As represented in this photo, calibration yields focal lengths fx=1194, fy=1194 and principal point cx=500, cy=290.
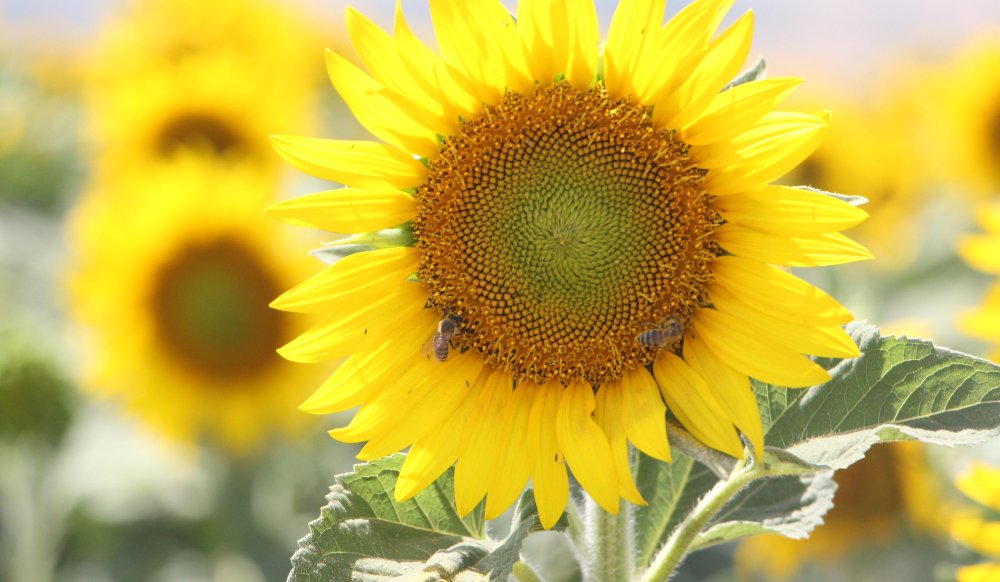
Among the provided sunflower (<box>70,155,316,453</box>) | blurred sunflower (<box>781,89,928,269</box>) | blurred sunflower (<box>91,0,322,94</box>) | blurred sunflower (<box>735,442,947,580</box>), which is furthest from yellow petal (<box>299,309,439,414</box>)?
blurred sunflower (<box>781,89,928,269</box>)

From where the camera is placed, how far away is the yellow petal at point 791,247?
1.91 meters

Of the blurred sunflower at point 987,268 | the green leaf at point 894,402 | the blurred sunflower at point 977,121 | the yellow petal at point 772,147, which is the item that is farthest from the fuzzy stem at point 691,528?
the blurred sunflower at point 977,121

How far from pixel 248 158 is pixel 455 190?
3794 millimetres

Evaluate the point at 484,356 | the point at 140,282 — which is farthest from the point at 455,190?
the point at 140,282

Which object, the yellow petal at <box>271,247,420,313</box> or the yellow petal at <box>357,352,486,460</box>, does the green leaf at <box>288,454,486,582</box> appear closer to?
the yellow petal at <box>357,352,486,460</box>

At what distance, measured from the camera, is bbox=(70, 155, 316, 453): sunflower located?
16.2ft

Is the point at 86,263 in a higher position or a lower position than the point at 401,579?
higher

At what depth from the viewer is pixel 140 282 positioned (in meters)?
4.97

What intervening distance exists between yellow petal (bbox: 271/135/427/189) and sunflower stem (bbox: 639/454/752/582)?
Result: 77 centimetres

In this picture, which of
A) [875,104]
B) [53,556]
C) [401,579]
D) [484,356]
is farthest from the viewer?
[875,104]

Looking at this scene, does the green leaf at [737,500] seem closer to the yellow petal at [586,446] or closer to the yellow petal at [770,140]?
the yellow petal at [586,446]

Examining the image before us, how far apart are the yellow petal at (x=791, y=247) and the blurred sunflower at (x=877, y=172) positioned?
438 cm

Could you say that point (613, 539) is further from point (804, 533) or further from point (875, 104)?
point (875, 104)

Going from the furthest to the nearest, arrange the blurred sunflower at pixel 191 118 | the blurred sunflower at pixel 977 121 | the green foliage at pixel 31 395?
the blurred sunflower at pixel 977 121 → the blurred sunflower at pixel 191 118 → the green foliage at pixel 31 395
